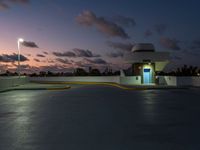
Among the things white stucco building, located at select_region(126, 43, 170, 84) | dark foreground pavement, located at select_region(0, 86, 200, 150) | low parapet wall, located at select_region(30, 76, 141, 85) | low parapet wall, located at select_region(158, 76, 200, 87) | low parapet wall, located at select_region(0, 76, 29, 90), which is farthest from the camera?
low parapet wall, located at select_region(30, 76, 141, 85)

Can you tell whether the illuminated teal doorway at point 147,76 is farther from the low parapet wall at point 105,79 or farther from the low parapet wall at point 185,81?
the low parapet wall at point 185,81

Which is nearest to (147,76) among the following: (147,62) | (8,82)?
(147,62)

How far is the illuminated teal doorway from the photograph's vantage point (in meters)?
→ 47.5

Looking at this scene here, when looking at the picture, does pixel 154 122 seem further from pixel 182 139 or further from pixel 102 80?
pixel 102 80

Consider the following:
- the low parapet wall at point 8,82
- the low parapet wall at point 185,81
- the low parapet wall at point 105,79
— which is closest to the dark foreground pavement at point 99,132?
the low parapet wall at point 8,82

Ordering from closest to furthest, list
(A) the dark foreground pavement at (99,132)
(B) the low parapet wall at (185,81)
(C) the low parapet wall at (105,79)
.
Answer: (A) the dark foreground pavement at (99,132) < (B) the low parapet wall at (185,81) < (C) the low parapet wall at (105,79)

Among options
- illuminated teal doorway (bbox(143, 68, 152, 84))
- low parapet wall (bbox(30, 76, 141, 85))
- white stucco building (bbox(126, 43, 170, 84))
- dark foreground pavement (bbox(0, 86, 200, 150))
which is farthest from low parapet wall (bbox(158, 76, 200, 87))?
dark foreground pavement (bbox(0, 86, 200, 150))

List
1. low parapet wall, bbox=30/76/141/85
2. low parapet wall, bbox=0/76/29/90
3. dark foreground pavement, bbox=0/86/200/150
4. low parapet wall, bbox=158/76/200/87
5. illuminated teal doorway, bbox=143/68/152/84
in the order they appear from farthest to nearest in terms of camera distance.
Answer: illuminated teal doorway, bbox=143/68/152/84 → low parapet wall, bbox=30/76/141/85 → low parapet wall, bbox=158/76/200/87 → low parapet wall, bbox=0/76/29/90 → dark foreground pavement, bbox=0/86/200/150

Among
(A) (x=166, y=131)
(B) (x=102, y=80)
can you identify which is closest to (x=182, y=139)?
(A) (x=166, y=131)

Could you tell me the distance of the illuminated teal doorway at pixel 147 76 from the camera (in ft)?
156

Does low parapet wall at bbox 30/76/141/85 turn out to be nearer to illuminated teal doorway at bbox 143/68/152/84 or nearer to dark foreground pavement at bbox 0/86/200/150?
illuminated teal doorway at bbox 143/68/152/84

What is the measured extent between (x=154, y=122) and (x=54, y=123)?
342 cm

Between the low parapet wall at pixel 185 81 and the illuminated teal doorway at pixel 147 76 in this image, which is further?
the illuminated teal doorway at pixel 147 76

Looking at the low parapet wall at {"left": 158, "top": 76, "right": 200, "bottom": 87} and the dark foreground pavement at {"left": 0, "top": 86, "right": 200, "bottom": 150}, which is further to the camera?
the low parapet wall at {"left": 158, "top": 76, "right": 200, "bottom": 87}
